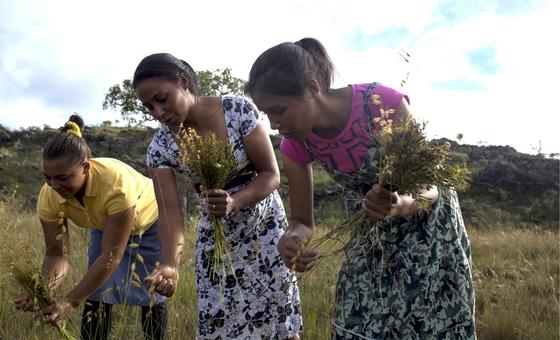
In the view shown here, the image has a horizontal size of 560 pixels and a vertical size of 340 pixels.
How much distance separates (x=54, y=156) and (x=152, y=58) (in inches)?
26.1

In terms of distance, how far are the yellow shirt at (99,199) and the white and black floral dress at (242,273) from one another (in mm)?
359

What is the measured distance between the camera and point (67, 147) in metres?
2.60

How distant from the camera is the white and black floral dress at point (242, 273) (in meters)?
2.40

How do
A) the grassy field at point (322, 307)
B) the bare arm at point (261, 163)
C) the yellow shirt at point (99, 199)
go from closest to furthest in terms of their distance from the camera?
the bare arm at point (261, 163) → the yellow shirt at point (99, 199) → the grassy field at point (322, 307)

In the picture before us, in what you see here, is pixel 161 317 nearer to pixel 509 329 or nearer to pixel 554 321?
pixel 509 329

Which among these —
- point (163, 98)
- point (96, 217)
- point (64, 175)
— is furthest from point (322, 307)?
point (163, 98)

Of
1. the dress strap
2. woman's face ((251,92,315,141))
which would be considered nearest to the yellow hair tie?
woman's face ((251,92,315,141))

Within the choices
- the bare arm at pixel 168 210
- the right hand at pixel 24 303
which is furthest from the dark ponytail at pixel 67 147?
the right hand at pixel 24 303

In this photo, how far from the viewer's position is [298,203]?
2111 millimetres

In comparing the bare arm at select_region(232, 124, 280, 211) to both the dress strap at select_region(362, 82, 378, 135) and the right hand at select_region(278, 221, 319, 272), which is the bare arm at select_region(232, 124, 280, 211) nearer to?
the right hand at select_region(278, 221, 319, 272)

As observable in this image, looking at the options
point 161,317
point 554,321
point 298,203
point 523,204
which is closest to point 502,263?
point 554,321

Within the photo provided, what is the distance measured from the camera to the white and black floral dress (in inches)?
94.5

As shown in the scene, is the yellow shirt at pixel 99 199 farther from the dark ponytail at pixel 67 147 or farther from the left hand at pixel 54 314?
the left hand at pixel 54 314

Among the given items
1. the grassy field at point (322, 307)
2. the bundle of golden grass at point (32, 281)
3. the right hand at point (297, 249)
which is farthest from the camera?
the grassy field at point (322, 307)
